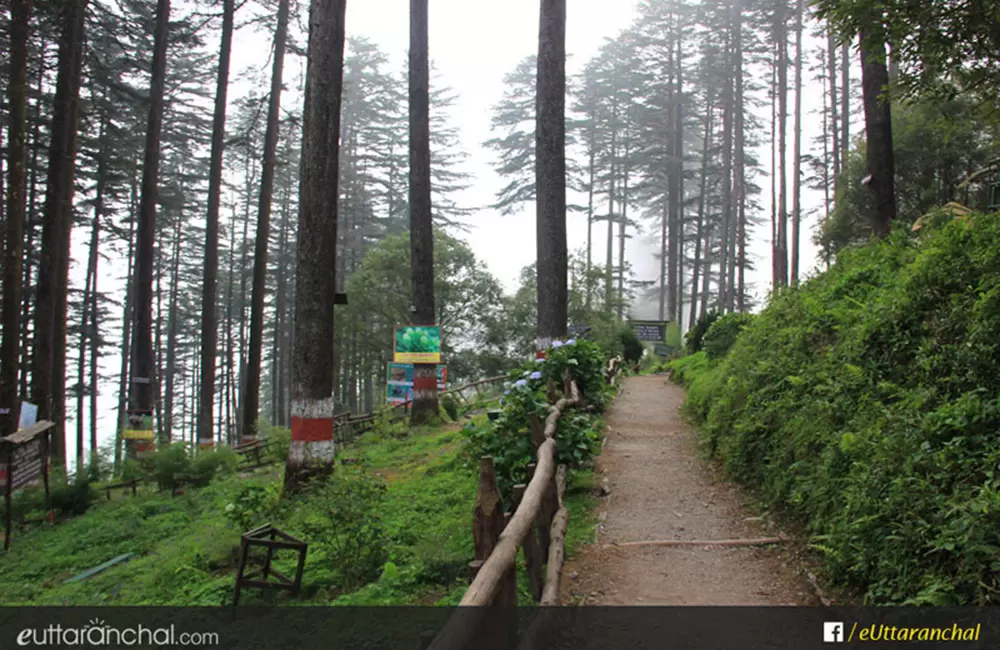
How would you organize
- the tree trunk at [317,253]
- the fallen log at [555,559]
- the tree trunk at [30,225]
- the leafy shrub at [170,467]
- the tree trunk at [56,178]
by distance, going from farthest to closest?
the tree trunk at [30,225], the tree trunk at [56,178], the leafy shrub at [170,467], the tree trunk at [317,253], the fallen log at [555,559]

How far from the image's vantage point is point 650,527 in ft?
20.4

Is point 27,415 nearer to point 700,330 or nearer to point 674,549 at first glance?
point 674,549

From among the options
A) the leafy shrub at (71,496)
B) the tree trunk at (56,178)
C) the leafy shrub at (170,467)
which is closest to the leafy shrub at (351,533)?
the leafy shrub at (170,467)

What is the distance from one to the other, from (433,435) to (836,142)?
A: 78.4ft

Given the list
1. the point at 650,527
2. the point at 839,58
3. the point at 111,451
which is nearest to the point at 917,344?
the point at 650,527

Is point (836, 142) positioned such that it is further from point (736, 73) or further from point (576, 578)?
point (576, 578)

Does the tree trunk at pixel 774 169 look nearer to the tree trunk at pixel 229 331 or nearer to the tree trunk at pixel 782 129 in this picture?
the tree trunk at pixel 782 129

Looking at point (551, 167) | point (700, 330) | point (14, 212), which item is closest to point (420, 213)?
point (551, 167)

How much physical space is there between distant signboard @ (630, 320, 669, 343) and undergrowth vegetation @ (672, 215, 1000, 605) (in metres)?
22.0

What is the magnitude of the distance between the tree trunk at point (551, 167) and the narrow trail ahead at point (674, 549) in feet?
13.6

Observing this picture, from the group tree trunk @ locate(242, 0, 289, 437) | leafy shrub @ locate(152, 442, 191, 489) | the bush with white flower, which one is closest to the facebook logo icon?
the bush with white flower

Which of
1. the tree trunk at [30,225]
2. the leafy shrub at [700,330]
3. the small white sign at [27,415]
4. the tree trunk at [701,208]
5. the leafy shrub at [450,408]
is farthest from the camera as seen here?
the tree trunk at [701,208]

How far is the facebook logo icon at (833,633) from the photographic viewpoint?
12.3 ft

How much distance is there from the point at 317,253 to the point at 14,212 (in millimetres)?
7764
